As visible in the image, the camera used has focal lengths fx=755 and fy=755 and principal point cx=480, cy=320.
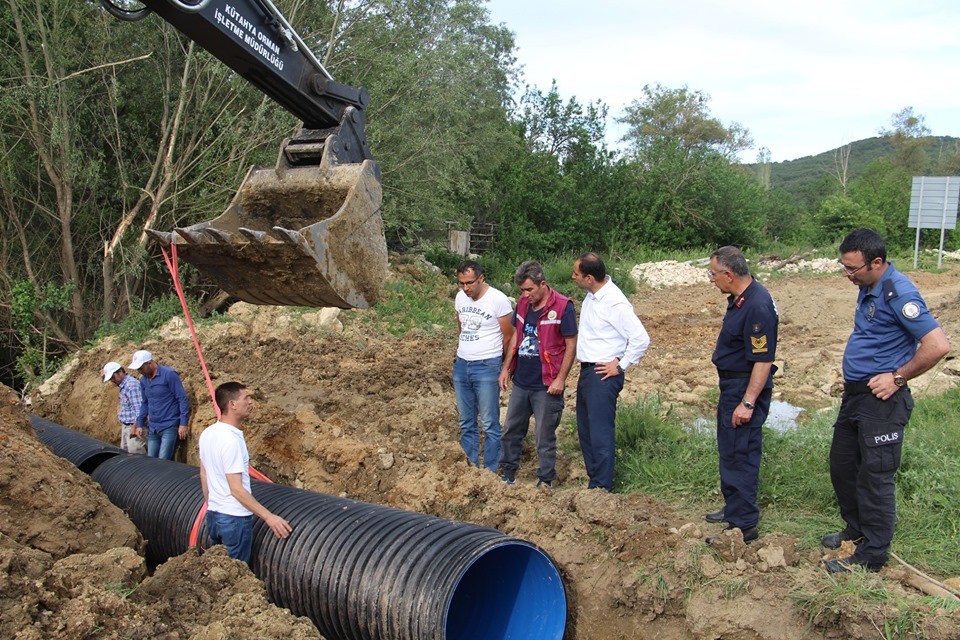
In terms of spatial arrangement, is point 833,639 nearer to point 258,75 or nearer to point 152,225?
point 258,75

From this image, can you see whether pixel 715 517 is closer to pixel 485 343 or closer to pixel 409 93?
pixel 485 343

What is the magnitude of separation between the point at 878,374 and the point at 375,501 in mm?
3454

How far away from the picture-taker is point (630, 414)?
617 cm

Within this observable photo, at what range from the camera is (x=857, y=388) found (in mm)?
3939

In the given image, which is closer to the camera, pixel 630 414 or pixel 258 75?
pixel 258 75

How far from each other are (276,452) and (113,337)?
5.47 metres

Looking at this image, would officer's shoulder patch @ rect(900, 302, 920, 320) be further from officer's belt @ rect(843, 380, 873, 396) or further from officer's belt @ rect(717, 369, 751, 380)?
officer's belt @ rect(717, 369, 751, 380)

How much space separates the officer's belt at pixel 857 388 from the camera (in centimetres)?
389

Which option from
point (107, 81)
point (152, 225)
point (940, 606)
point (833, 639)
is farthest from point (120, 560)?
point (107, 81)

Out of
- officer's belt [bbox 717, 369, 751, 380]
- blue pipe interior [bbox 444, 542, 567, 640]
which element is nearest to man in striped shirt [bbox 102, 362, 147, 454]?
blue pipe interior [bbox 444, 542, 567, 640]

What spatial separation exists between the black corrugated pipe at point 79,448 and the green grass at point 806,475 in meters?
4.51

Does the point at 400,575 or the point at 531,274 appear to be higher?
the point at 531,274

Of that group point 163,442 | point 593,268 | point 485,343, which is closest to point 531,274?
point 593,268

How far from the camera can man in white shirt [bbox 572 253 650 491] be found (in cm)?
502
